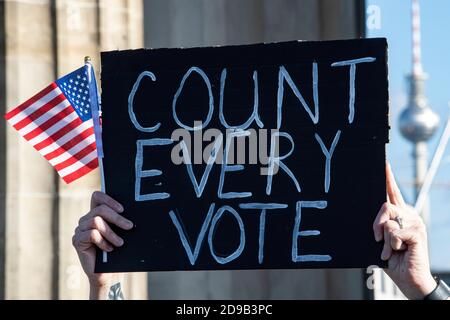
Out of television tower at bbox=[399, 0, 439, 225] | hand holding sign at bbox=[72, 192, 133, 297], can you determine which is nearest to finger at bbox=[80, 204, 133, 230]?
hand holding sign at bbox=[72, 192, 133, 297]

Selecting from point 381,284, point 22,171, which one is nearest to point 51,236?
point 22,171

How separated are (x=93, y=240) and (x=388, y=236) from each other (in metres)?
0.88

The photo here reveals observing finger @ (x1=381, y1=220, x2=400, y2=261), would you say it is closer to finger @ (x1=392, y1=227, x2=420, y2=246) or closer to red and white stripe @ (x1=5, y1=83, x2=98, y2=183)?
finger @ (x1=392, y1=227, x2=420, y2=246)

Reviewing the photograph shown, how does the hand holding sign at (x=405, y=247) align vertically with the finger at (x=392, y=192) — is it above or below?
below

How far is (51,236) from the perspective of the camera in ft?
19.1

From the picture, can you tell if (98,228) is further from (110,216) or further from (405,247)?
(405,247)

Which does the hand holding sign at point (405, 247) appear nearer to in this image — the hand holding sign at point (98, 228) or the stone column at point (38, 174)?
the hand holding sign at point (98, 228)

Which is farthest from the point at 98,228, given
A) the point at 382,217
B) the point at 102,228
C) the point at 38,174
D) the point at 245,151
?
the point at 38,174

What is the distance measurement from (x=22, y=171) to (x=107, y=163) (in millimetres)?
2573

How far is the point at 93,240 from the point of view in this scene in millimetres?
3248

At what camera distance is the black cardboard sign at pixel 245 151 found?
130 inches

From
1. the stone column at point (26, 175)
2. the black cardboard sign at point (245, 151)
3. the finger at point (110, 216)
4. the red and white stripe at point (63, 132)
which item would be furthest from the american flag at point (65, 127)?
the stone column at point (26, 175)

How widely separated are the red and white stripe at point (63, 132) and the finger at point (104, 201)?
0.55 m
